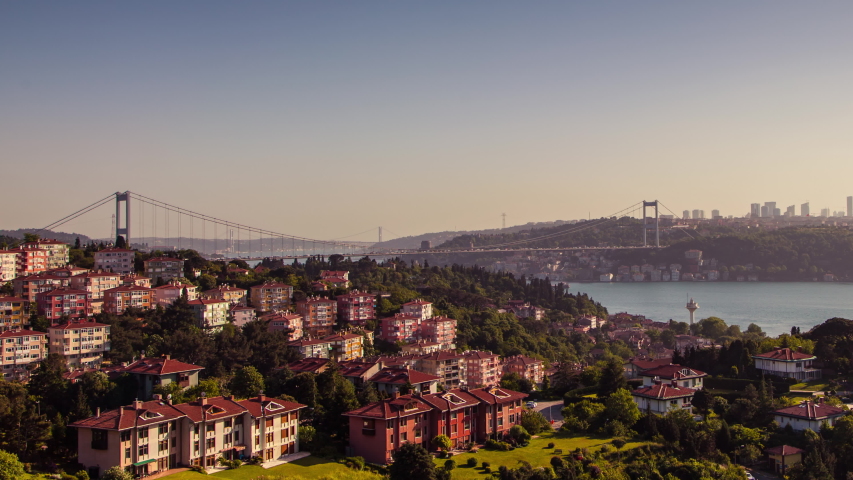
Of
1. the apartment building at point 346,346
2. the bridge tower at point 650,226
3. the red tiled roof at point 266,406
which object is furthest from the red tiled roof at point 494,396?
the bridge tower at point 650,226

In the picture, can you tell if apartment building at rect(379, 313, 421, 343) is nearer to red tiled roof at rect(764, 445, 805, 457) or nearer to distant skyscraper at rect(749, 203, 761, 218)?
red tiled roof at rect(764, 445, 805, 457)

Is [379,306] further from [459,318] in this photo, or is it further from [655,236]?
[655,236]

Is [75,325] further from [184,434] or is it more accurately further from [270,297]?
[184,434]

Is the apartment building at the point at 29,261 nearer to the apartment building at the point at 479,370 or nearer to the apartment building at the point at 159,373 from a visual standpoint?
the apartment building at the point at 159,373

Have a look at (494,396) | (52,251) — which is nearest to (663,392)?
(494,396)

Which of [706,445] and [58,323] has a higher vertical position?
[58,323]

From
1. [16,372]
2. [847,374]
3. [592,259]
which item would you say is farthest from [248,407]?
[592,259]

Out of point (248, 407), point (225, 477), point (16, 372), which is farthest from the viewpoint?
point (16, 372)

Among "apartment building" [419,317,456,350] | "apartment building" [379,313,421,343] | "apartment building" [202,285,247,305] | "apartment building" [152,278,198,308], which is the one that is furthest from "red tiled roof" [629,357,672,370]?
Answer: "apartment building" [152,278,198,308]
